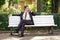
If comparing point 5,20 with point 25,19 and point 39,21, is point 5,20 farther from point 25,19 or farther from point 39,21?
point 39,21

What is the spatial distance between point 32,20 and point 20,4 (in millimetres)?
16936

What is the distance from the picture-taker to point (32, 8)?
21.6 meters

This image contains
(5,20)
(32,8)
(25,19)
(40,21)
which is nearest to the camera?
(25,19)

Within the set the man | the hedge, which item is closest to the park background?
the hedge

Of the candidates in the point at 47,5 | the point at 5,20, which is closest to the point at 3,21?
the point at 5,20

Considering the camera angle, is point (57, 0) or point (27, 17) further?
point (57, 0)

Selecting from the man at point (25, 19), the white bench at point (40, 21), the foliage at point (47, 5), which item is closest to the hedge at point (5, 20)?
the white bench at point (40, 21)

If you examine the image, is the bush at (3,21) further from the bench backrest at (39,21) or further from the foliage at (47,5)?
the foliage at (47,5)

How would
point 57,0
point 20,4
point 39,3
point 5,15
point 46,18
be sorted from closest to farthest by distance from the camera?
point 46,18, point 5,15, point 39,3, point 57,0, point 20,4

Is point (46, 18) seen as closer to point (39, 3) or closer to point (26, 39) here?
point (26, 39)

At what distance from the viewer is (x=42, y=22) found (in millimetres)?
11156

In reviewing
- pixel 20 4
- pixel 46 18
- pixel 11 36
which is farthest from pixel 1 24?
pixel 20 4

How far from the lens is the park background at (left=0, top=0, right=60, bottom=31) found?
12.1m

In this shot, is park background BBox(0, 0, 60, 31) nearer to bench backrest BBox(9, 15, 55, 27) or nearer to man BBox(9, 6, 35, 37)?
bench backrest BBox(9, 15, 55, 27)
